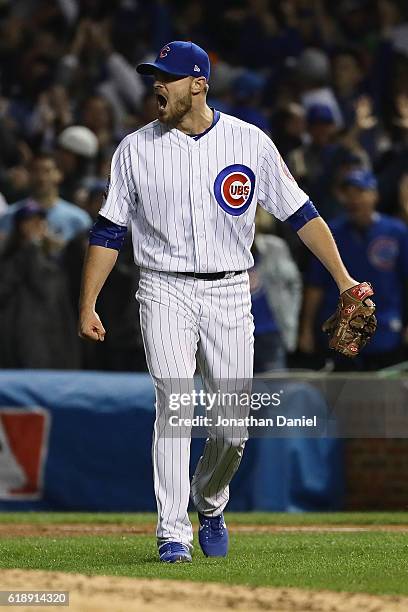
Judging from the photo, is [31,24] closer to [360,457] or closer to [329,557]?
[360,457]

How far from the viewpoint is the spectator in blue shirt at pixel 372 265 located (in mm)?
10906

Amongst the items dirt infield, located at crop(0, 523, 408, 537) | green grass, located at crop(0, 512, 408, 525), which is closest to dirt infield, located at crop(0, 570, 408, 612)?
dirt infield, located at crop(0, 523, 408, 537)

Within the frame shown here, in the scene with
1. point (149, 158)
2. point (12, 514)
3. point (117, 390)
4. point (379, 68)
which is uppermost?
point (379, 68)

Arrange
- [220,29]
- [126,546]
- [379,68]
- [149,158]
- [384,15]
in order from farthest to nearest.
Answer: [220,29], [384,15], [379,68], [126,546], [149,158]

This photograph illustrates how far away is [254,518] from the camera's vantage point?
375 inches

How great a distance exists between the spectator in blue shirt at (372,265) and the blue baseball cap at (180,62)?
4.59 metres

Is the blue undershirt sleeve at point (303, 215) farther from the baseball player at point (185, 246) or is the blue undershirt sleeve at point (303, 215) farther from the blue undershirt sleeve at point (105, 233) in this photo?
the blue undershirt sleeve at point (105, 233)

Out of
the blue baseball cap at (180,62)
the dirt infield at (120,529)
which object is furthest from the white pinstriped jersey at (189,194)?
the dirt infield at (120,529)

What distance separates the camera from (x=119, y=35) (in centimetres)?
1609

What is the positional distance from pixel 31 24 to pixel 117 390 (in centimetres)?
731

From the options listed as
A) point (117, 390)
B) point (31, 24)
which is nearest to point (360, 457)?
point (117, 390)

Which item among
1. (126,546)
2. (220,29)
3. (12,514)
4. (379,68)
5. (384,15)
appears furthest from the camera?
(220,29)

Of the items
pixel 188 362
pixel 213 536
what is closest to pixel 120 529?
pixel 213 536

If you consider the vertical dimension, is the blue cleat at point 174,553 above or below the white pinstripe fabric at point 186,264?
below
